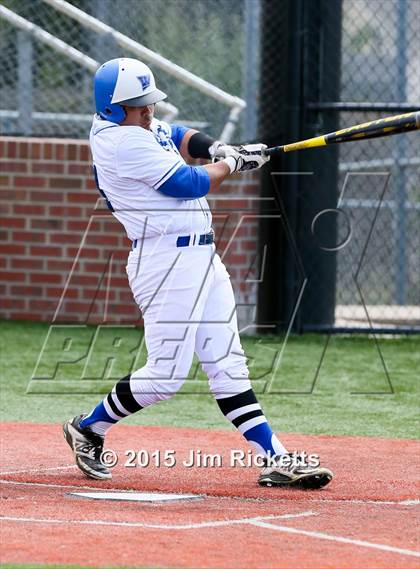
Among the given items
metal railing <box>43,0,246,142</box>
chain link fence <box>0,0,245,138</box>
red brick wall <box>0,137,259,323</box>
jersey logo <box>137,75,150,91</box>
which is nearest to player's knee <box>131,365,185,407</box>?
jersey logo <box>137,75,150,91</box>

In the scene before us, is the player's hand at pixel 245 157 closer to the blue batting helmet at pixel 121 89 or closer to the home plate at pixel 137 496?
the blue batting helmet at pixel 121 89

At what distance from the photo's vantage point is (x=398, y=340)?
10609mm

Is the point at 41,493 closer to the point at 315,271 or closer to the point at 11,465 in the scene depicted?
the point at 11,465

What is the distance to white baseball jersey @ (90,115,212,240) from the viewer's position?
17.4 ft

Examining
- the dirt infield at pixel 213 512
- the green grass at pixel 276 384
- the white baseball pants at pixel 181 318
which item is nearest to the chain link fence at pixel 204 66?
the green grass at pixel 276 384

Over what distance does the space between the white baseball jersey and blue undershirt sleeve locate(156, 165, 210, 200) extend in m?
0.03

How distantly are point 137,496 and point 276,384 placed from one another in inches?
135

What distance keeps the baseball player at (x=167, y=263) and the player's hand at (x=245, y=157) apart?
12 millimetres

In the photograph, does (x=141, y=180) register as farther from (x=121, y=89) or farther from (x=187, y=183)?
(x=121, y=89)

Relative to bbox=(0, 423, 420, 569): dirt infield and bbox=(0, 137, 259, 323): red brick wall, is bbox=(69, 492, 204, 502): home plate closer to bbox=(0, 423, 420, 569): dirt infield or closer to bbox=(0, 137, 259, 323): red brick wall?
bbox=(0, 423, 420, 569): dirt infield

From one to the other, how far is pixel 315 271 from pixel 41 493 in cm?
574

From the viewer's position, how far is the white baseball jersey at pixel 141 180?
5301mm

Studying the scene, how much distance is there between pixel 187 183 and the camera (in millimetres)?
5281

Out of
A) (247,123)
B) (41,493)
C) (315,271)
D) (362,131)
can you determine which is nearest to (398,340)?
(315,271)
